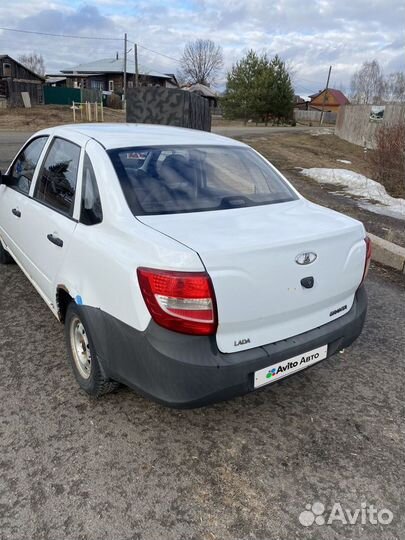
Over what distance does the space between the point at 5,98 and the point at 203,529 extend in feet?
144

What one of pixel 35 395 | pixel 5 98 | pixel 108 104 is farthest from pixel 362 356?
pixel 108 104

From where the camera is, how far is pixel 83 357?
9.70ft

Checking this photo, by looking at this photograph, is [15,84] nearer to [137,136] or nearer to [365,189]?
[365,189]

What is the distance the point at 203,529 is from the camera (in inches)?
80.1

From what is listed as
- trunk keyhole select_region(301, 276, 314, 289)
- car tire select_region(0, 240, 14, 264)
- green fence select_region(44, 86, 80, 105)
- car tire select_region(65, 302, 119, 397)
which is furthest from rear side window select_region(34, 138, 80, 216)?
green fence select_region(44, 86, 80, 105)

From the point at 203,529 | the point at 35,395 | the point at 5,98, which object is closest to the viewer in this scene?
the point at 203,529

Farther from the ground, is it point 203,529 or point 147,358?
point 147,358

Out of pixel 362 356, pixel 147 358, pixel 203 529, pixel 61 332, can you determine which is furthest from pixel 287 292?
pixel 61 332

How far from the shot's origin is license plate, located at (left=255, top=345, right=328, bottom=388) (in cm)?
237

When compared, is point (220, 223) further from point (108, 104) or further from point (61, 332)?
point (108, 104)

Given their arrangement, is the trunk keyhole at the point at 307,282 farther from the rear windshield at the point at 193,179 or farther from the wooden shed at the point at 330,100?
the wooden shed at the point at 330,100

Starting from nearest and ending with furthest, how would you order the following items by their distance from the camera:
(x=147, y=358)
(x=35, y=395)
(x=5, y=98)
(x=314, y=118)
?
(x=147, y=358), (x=35, y=395), (x=5, y=98), (x=314, y=118)

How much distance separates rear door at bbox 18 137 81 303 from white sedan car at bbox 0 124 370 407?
0.05ft

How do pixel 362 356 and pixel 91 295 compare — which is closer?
pixel 91 295
